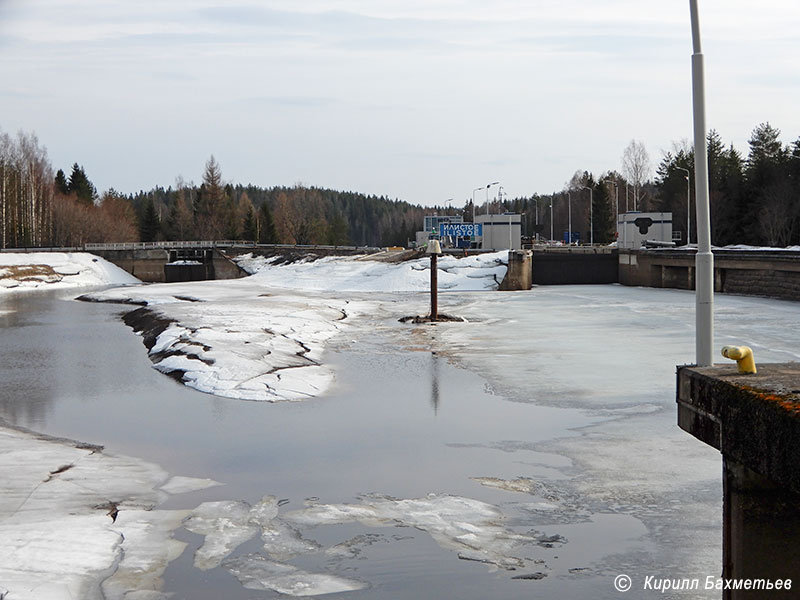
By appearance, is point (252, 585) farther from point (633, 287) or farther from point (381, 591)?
point (633, 287)

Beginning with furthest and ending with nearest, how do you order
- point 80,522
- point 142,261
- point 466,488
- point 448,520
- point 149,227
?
point 149,227, point 142,261, point 466,488, point 448,520, point 80,522

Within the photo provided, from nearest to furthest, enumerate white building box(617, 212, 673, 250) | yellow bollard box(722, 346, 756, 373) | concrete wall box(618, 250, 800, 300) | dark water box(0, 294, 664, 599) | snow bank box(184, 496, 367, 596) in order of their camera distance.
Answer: yellow bollard box(722, 346, 756, 373) → snow bank box(184, 496, 367, 596) → dark water box(0, 294, 664, 599) → concrete wall box(618, 250, 800, 300) → white building box(617, 212, 673, 250)

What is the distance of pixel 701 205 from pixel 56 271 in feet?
250

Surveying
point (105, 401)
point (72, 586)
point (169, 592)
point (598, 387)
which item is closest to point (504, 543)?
point (169, 592)

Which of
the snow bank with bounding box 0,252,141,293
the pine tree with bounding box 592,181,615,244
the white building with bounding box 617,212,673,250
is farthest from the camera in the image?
the pine tree with bounding box 592,181,615,244

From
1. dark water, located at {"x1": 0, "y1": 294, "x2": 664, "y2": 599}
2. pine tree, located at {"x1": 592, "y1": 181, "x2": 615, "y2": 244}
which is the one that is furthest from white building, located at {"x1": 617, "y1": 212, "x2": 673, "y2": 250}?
dark water, located at {"x1": 0, "y1": 294, "x2": 664, "y2": 599}

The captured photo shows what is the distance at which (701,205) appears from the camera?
9.28 meters

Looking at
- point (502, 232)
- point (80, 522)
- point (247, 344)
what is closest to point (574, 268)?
point (502, 232)

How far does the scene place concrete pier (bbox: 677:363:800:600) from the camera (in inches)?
220

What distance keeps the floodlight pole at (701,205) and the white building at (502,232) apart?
64.6m

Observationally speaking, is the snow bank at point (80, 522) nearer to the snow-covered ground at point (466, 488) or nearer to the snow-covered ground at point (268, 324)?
the snow-covered ground at point (466, 488)

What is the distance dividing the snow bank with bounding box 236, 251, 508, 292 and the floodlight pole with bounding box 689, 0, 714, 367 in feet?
162

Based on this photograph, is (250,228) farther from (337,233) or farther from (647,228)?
(647,228)

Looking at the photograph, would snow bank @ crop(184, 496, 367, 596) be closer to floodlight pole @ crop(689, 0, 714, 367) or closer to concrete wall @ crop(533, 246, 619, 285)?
floodlight pole @ crop(689, 0, 714, 367)
